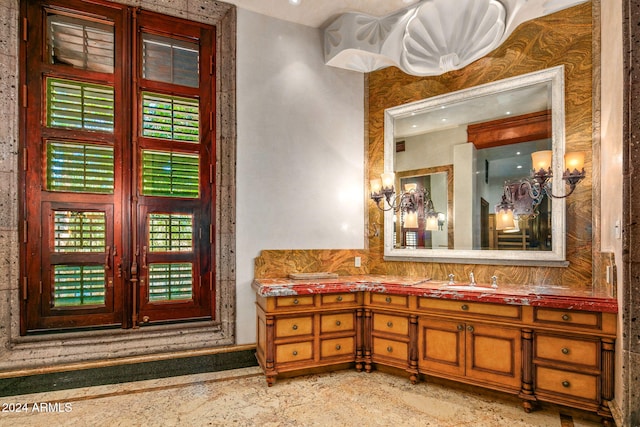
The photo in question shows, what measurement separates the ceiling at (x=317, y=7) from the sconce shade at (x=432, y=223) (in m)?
2.01

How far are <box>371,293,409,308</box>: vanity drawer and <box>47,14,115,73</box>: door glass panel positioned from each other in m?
3.08

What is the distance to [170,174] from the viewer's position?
131 inches

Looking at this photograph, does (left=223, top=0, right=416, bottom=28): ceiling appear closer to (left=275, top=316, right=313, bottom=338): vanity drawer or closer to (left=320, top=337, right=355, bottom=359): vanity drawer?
(left=275, top=316, right=313, bottom=338): vanity drawer

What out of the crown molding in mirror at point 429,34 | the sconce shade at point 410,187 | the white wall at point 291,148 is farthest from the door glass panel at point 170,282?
the crown molding in mirror at point 429,34

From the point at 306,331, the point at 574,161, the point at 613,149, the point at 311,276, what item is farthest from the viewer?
the point at 311,276

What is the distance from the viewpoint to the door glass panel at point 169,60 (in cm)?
330

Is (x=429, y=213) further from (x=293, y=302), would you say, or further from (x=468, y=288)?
(x=293, y=302)

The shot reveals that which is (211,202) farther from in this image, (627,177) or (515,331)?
(627,177)

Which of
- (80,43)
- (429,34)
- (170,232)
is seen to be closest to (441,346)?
(170,232)

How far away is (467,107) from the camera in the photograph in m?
3.33

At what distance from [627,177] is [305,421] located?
7.92 feet

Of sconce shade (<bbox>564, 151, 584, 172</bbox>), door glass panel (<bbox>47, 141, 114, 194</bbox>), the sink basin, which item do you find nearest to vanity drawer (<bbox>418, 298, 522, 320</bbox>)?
the sink basin

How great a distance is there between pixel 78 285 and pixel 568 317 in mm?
3724

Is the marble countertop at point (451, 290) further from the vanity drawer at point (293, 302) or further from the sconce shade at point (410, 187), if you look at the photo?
the sconce shade at point (410, 187)
